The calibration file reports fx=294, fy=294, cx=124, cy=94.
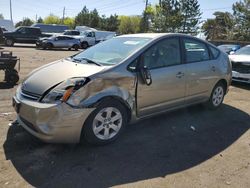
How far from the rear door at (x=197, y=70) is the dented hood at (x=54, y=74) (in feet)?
6.18

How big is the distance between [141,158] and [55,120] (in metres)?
1.23

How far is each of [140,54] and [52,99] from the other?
152 cm

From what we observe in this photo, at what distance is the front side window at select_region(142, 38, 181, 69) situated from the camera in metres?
4.61

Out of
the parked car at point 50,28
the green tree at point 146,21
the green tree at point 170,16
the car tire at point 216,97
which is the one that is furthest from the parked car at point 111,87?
the green tree at point 146,21

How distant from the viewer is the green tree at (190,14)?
52.0 meters

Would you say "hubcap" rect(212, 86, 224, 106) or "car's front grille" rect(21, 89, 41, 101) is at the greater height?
"car's front grille" rect(21, 89, 41, 101)

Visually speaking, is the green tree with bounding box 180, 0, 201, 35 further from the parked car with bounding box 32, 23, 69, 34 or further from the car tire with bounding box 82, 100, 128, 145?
the car tire with bounding box 82, 100, 128, 145

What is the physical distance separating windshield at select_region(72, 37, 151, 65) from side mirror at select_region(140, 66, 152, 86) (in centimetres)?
32

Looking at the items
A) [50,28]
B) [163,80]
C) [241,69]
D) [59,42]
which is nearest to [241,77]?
[241,69]

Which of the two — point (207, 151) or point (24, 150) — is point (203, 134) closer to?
point (207, 151)

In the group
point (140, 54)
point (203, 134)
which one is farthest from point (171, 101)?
point (140, 54)

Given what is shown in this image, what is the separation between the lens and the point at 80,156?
3.86m

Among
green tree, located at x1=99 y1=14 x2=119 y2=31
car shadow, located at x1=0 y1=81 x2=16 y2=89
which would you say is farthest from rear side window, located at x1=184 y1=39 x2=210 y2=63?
green tree, located at x1=99 y1=14 x2=119 y2=31

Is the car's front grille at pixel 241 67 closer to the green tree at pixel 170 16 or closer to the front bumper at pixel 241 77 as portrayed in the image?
the front bumper at pixel 241 77
